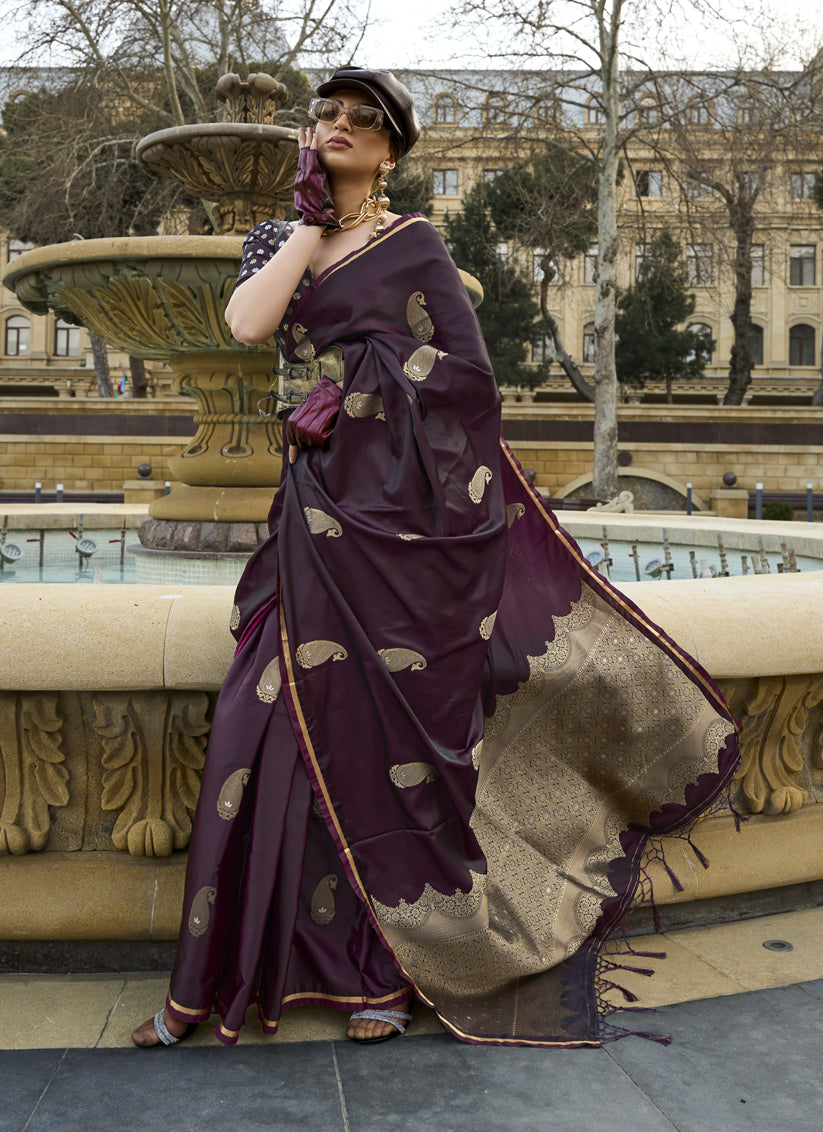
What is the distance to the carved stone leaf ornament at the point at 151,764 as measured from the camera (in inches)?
93.7

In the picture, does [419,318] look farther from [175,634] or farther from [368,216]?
[175,634]

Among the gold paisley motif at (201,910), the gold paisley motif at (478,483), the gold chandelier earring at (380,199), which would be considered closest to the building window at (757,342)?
the gold chandelier earring at (380,199)

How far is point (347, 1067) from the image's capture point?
205cm

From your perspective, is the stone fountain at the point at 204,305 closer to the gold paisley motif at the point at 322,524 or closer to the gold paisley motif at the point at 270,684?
the gold paisley motif at the point at 322,524

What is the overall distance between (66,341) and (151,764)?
4966 cm

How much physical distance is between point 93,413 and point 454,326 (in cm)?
2676

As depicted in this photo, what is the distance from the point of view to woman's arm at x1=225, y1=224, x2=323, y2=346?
217 cm

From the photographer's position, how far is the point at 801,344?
48.7 meters

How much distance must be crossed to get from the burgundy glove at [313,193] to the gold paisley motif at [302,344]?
22 centimetres

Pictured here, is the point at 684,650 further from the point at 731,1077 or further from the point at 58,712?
the point at 58,712

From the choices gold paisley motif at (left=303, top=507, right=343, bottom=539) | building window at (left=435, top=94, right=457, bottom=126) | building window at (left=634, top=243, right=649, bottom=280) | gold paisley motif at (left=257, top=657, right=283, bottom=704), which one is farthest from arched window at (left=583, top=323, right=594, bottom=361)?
gold paisley motif at (left=257, top=657, right=283, bottom=704)

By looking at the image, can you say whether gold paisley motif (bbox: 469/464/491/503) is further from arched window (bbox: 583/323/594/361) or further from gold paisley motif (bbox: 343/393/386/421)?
arched window (bbox: 583/323/594/361)

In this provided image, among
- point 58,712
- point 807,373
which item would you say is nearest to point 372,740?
point 58,712

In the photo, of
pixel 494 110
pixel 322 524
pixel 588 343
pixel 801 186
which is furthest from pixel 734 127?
pixel 588 343
